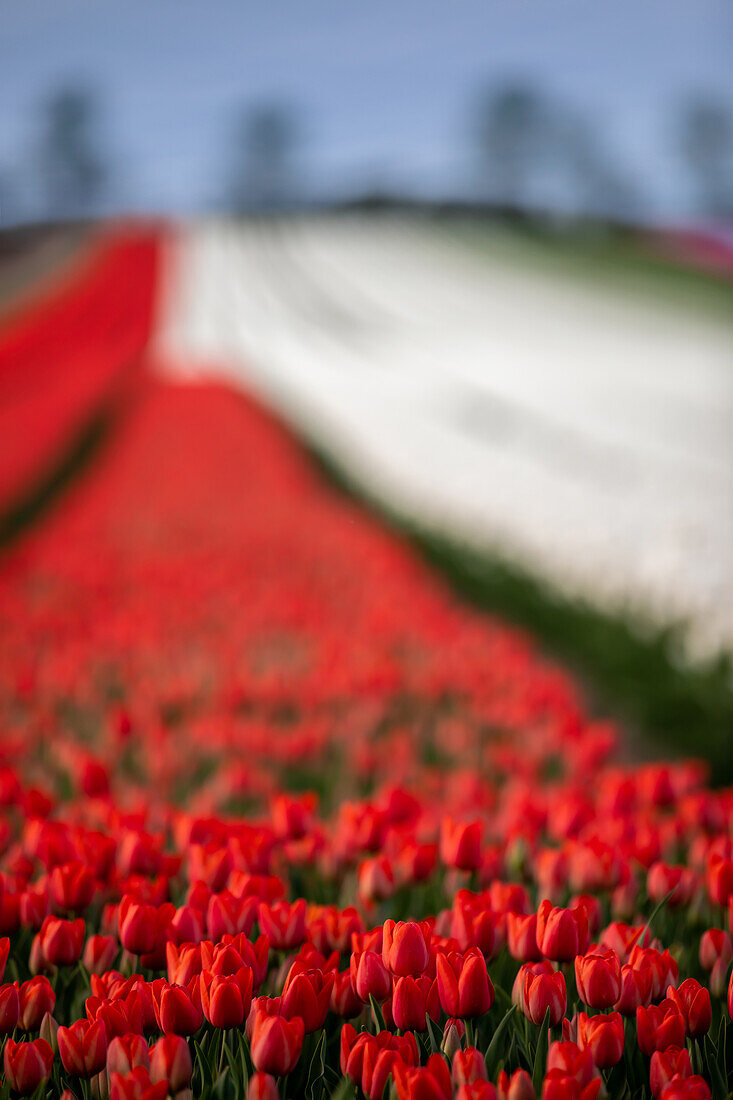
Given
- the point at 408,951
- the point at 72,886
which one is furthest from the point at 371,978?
the point at 72,886

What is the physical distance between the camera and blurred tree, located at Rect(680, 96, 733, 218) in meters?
11.3

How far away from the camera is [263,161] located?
813 inches

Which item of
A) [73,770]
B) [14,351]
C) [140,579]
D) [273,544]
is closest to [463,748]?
[73,770]

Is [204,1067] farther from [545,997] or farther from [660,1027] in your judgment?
[660,1027]

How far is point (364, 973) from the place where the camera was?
1.40 m

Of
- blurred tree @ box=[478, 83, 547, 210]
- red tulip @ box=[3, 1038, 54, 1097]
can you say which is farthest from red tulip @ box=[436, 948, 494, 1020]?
blurred tree @ box=[478, 83, 547, 210]

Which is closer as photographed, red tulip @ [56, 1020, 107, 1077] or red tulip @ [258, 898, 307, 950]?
red tulip @ [56, 1020, 107, 1077]

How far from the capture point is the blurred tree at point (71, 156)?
5395mm

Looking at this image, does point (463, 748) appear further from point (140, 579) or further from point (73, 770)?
point (140, 579)

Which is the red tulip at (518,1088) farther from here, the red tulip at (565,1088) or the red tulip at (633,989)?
the red tulip at (633,989)

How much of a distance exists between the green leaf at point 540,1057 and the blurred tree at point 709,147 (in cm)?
921

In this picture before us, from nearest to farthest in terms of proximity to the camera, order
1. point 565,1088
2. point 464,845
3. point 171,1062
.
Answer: point 565,1088 → point 171,1062 → point 464,845

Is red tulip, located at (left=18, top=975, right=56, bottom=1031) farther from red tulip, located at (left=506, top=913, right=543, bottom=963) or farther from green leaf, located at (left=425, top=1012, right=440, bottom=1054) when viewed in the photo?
red tulip, located at (left=506, top=913, right=543, bottom=963)

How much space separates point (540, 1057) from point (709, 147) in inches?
762
